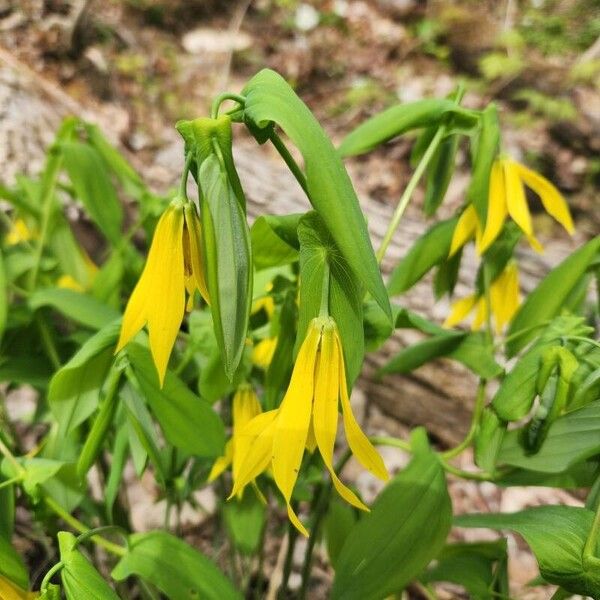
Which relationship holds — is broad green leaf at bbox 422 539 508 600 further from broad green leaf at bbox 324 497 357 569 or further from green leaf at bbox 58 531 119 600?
green leaf at bbox 58 531 119 600

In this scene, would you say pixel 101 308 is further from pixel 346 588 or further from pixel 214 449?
pixel 346 588

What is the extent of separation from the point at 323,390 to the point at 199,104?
3044 millimetres

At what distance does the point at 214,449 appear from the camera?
90 cm

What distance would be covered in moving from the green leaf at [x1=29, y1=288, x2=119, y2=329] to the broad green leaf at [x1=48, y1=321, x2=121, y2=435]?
212mm

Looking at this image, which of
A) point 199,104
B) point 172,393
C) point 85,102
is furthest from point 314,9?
point 172,393

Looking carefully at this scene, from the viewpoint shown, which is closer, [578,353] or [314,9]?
[578,353]

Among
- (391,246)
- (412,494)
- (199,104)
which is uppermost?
(199,104)

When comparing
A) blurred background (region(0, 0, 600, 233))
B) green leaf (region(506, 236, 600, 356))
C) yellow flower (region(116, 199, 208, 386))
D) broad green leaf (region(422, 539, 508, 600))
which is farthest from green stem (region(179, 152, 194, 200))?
blurred background (region(0, 0, 600, 233))

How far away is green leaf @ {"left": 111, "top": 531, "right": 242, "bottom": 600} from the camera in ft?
2.64

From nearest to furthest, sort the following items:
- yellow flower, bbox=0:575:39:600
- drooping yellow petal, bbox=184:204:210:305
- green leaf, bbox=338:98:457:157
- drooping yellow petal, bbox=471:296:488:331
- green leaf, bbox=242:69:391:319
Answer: green leaf, bbox=242:69:391:319, drooping yellow petal, bbox=184:204:210:305, yellow flower, bbox=0:575:39:600, green leaf, bbox=338:98:457:157, drooping yellow petal, bbox=471:296:488:331

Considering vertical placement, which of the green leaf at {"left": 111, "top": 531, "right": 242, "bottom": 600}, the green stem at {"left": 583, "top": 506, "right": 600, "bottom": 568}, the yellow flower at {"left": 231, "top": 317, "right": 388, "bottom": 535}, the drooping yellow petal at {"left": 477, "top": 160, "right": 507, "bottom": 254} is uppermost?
the drooping yellow petal at {"left": 477, "top": 160, "right": 507, "bottom": 254}

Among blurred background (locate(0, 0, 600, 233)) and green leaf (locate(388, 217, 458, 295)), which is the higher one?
blurred background (locate(0, 0, 600, 233))

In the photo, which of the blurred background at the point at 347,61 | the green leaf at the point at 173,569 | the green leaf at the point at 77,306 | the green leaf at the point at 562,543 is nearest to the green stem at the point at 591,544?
the green leaf at the point at 562,543

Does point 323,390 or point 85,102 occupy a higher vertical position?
point 85,102
